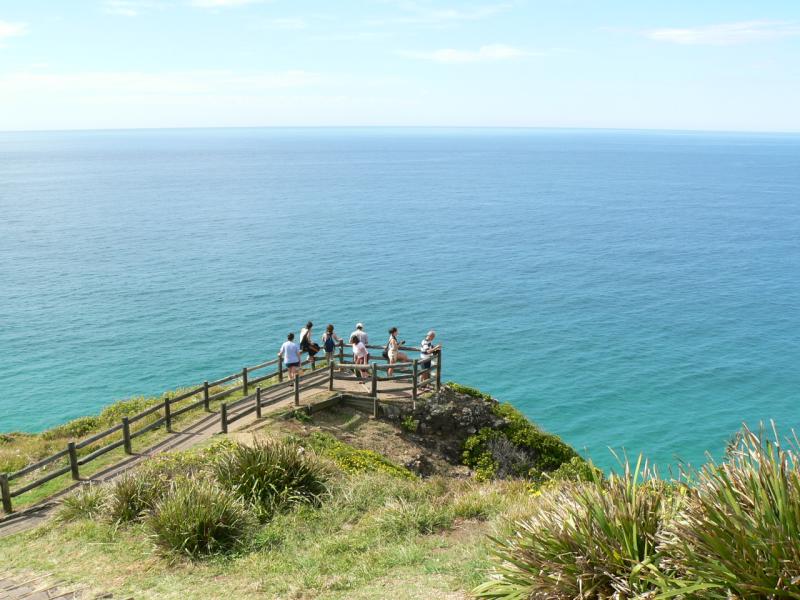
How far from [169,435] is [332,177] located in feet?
469

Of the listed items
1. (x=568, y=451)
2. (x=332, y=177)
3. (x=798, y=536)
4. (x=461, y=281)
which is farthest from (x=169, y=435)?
(x=332, y=177)

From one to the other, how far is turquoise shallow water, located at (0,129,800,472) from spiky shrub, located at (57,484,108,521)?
40.5ft

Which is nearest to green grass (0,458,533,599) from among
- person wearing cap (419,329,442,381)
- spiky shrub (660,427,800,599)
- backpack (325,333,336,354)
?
spiky shrub (660,427,800,599)

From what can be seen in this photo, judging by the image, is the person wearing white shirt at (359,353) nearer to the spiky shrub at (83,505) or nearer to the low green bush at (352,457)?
the low green bush at (352,457)

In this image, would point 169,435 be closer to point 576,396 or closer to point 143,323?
point 576,396

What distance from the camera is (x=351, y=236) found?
7988cm

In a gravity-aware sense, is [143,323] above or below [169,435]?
below

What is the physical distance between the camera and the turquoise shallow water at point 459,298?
119 ft

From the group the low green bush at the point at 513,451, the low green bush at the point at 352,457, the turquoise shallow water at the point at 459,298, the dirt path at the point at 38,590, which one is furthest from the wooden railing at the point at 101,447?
the turquoise shallow water at the point at 459,298

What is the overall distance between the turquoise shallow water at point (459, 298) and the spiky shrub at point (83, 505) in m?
12.3

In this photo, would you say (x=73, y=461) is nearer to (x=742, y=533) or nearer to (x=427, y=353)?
(x=427, y=353)

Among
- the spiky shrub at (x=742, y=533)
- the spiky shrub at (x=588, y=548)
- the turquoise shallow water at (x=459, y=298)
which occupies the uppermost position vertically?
the spiky shrub at (x=742, y=533)

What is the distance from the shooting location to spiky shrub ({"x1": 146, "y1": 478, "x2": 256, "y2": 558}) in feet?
35.1

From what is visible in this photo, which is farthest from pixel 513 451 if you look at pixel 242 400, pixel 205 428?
pixel 205 428
